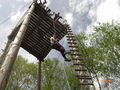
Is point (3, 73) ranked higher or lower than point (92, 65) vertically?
lower

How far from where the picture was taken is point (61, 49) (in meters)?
12.0

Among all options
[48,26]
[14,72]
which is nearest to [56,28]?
[48,26]

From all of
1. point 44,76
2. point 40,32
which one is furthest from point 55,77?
point 40,32

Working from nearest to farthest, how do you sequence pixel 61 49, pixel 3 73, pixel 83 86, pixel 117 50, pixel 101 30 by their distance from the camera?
pixel 3 73 < pixel 83 86 < pixel 61 49 < pixel 117 50 < pixel 101 30

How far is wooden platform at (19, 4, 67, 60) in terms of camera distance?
14030 millimetres

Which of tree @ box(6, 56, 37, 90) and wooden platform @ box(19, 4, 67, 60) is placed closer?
wooden platform @ box(19, 4, 67, 60)

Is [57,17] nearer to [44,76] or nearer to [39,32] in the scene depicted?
[39,32]

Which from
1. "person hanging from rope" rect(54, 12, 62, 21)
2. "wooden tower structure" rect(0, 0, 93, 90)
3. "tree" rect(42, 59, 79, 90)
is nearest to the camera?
"wooden tower structure" rect(0, 0, 93, 90)

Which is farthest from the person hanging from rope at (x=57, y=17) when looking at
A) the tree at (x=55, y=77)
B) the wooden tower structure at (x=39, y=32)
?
the tree at (x=55, y=77)

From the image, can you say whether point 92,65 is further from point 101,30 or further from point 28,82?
point 28,82

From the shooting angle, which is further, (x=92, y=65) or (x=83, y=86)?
(x=92, y=65)

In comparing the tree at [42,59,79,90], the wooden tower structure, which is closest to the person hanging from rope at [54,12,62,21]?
the wooden tower structure

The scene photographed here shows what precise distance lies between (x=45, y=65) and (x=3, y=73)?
718 inches

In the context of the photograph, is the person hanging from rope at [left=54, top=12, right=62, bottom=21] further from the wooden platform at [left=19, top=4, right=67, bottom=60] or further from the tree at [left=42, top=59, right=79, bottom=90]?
the tree at [left=42, top=59, right=79, bottom=90]
